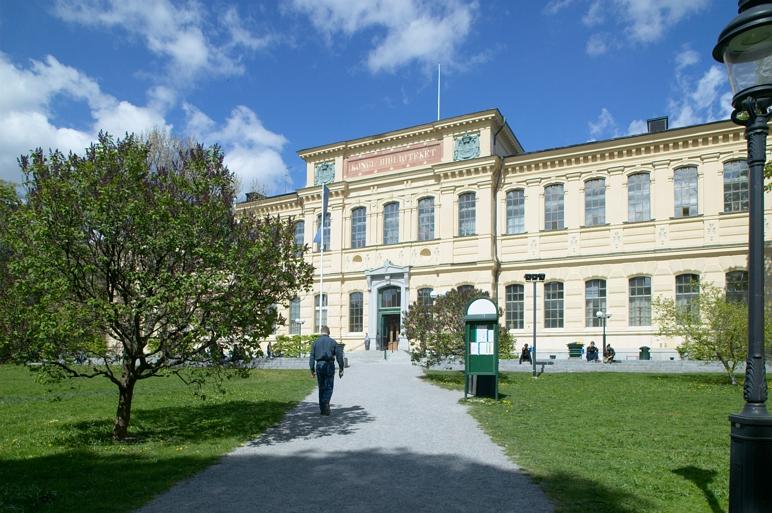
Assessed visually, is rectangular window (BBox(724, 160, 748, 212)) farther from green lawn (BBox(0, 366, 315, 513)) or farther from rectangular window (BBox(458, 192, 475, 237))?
green lawn (BBox(0, 366, 315, 513))

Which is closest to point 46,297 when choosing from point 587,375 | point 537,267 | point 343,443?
point 343,443

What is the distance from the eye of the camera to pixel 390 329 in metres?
37.6

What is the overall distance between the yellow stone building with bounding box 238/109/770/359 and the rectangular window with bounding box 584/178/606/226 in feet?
0.23

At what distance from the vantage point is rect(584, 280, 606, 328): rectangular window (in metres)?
31.2

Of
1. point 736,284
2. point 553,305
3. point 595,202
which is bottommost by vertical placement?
point 553,305

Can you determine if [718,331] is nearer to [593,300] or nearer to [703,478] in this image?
[593,300]

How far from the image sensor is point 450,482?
23.0 ft

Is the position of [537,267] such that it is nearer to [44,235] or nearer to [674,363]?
[674,363]

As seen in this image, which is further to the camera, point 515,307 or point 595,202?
point 515,307

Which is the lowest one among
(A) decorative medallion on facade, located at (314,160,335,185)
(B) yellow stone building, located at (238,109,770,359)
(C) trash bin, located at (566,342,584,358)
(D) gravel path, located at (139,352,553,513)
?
(C) trash bin, located at (566,342,584,358)

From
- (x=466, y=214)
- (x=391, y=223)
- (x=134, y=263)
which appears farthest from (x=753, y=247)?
(x=391, y=223)

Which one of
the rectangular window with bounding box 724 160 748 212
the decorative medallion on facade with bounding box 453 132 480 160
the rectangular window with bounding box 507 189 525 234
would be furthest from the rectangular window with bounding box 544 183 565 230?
the rectangular window with bounding box 724 160 748 212

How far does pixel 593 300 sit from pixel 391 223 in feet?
41.6

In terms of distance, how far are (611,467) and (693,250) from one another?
24508mm
